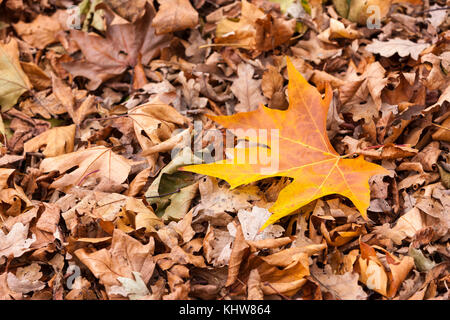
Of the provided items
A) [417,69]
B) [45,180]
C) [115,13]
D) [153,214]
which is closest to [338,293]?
[153,214]

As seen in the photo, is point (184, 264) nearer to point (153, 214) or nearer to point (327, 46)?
point (153, 214)

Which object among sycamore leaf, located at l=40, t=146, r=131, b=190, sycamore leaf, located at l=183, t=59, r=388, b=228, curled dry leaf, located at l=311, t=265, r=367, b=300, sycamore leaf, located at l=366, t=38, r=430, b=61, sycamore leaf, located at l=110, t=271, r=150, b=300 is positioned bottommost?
curled dry leaf, located at l=311, t=265, r=367, b=300

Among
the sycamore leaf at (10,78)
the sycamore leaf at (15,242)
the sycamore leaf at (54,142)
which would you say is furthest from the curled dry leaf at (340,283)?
the sycamore leaf at (10,78)

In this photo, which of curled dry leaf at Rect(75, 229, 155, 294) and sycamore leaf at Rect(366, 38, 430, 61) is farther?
sycamore leaf at Rect(366, 38, 430, 61)

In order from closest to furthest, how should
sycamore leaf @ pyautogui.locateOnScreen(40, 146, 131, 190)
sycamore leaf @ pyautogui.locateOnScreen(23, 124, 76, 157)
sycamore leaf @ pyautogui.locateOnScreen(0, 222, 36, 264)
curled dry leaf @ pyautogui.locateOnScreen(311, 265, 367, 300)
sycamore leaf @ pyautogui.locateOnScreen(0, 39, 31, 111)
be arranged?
curled dry leaf @ pyautogui.locateOnScreen(311, 265, 367, 300) → sycamore leaf @ pyautogui.locateOnScreen(0, 222, 36, 264) → sycamore leaf @ pyautogui.locateOnScreen(40, 146, 131, 190) → sycamore leaf @ pyautogui.locateOnScreen(23, 124, 76, 157) → sycamore leaf @ pyautogui.locateOnScreen(0, 39, 31, 111)

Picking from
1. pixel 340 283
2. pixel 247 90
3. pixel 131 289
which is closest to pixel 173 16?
pixel 247 90

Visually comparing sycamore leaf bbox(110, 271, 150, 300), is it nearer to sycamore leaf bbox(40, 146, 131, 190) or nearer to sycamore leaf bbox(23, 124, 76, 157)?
sycamore leaf bbox(40, 146, 131, 190)

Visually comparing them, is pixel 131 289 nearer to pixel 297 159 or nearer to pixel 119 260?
pixel 119 260

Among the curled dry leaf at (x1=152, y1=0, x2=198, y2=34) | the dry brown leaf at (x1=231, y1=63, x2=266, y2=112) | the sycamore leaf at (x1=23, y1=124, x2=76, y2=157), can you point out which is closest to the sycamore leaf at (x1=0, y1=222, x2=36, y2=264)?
the sycamore leaf at (x1=23, y1=124, x2=76, y2=157)

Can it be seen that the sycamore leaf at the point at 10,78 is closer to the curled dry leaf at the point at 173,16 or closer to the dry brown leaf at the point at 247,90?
the curled dry leaf at the point at 173,16
